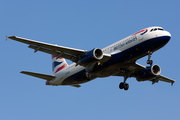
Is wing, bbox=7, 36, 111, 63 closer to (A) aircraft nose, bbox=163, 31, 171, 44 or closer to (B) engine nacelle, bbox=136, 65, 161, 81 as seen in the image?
(A) aircraft nose, bbox=163, 31, 171, 44

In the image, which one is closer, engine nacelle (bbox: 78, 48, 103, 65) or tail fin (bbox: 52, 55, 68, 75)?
engine nacelle (bbox: 78, 48, 103, 65)

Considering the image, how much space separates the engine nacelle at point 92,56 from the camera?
37094 millimetres

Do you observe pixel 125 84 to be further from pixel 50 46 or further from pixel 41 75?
pixel 50 46

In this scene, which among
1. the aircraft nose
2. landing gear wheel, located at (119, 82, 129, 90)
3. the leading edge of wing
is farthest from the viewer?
landing gear wheel, located at (119, 82, 129, 90)

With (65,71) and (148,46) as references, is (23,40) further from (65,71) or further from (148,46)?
(148,46)

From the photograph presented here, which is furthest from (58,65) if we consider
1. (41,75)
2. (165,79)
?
(165,79)

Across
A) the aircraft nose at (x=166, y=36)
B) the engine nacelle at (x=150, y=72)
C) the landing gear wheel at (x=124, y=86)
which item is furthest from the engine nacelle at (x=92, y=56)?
the engine nacelle at (x=150, y=72)

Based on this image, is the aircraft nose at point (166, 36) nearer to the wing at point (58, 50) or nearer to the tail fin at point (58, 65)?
the wing at point (58, 50)

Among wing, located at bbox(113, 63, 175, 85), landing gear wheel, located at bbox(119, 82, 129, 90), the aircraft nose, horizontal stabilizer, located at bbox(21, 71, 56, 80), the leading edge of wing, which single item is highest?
the aircraft nose

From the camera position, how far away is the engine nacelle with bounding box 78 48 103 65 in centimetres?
3709

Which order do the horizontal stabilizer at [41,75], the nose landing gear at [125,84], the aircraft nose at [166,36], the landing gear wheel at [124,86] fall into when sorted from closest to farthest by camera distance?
the aircraft nose at [166,36], the horizontal stabilizer at [41,75], the nose landing gear at [125,84], the landing gear wheel at [124,86]

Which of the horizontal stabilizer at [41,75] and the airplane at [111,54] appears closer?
the airplane at [111,54]

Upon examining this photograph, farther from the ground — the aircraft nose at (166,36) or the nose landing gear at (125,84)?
the aircraft nose at (166,36)

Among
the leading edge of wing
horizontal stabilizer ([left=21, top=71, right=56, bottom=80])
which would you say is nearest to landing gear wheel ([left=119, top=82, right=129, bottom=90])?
the leading edge of wing
